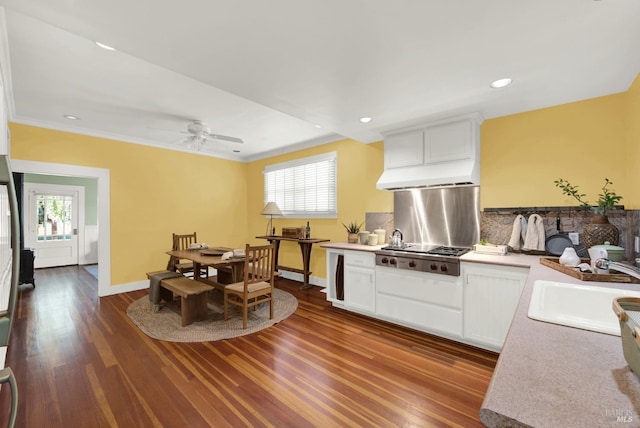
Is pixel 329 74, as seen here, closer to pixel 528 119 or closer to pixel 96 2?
pixel 96 2

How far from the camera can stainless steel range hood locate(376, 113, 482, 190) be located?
2885 mm

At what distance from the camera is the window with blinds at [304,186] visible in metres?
4.70

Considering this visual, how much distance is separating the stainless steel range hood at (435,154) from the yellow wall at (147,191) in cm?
381

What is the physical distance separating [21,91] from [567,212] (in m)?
5.75

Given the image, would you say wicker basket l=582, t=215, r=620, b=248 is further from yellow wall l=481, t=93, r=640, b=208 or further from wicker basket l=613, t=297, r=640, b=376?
wicker basket l=613, t=297, r=640, b=376

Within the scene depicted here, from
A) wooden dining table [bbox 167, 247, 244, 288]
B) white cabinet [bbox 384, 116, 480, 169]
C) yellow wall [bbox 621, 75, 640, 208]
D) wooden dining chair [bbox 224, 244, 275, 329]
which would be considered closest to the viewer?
yellow wall [bbox 621, 75, 640, 208]

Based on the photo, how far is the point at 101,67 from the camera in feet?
7.89

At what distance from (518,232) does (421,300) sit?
1215 millimetres

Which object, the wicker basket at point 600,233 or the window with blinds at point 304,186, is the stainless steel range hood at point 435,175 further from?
the window with blinds at point 304,186

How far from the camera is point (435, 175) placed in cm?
299

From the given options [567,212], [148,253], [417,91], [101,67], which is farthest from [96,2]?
[148,253]

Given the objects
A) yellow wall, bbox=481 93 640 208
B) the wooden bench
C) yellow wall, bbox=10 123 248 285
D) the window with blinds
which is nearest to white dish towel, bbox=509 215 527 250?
yellow wall, bbox=481 93 640 208

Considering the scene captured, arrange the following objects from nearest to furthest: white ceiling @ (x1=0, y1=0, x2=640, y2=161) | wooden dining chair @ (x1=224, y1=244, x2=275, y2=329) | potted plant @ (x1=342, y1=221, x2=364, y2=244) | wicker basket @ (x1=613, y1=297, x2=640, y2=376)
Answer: wicker basket @ (x1=613, y1=297, x2=640, y2=376) < white ceiling @ (x1=0, y1=0, x2=640, y2=161) < wooden dining chair @ (x1=224, y1=244, x2=275, y2=329) < potted plant @ (x1=342, y1=221, x2=364, y2=244)

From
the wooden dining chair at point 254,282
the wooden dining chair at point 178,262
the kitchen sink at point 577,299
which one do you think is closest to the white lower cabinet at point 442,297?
the kitchen sink at point 577,299
